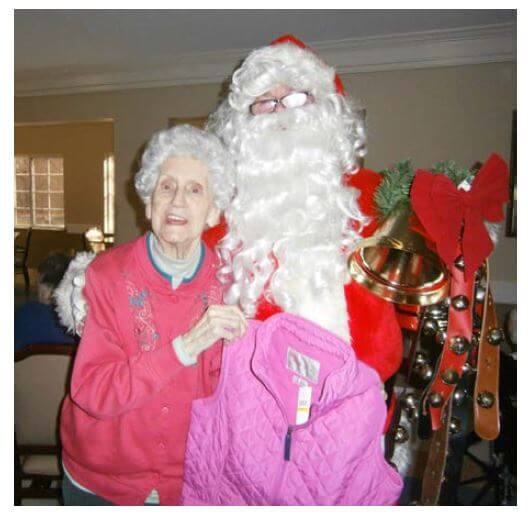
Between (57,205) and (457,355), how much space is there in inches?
365

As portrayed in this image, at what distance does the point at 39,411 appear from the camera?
2014 mm

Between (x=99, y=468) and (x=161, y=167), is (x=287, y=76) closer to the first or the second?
(x=161, y=167)

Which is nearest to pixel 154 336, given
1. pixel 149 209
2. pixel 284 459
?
pixel 149 209

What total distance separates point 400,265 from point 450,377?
32 centimetres

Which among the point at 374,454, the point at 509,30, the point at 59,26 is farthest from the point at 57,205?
the point at 374,454

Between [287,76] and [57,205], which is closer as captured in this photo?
[287,76]

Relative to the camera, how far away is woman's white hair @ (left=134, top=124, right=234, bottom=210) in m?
1.17

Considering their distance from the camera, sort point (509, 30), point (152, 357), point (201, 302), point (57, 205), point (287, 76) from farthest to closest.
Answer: point (57, 205)
point (509, 30)
point (287, 76)
point (201, 302)
point (152, 357)

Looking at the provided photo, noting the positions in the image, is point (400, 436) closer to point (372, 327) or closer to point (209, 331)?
point (372, 327)

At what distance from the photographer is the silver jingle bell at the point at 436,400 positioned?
1108mm

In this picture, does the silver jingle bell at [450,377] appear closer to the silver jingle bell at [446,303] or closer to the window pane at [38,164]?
the silver jingle bell at [446,303]

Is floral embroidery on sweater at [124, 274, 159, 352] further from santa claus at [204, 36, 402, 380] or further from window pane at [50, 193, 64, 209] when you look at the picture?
window pane at [50, 193, 64, 209]

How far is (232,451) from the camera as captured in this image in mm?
1169

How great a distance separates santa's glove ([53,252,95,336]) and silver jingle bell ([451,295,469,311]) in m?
1.00
